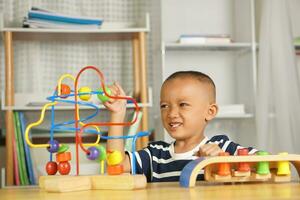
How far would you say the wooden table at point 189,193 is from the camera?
0.89 meters

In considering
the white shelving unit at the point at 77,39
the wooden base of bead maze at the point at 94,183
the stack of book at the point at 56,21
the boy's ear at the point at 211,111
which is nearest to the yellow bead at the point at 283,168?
the wooden base of bead maze at the point at 94,183

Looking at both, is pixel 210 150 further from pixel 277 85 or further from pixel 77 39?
pixel 77 39

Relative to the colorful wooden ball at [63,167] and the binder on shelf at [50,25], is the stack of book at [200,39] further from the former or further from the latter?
the colorful wooden ball at [63,167]

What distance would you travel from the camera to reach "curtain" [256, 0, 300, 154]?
2.78 metres

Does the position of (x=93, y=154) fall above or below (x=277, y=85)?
below

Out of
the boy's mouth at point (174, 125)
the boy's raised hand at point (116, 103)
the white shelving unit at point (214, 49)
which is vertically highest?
the white shelving unit at point (214, 49)

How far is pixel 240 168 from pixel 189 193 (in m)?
0.17

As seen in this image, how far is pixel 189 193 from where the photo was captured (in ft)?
3.13

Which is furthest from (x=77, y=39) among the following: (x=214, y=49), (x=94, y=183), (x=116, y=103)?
(x=94, y=183)

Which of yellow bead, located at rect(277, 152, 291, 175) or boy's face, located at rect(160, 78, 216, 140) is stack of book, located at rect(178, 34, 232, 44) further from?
yellow bead, located at rect(277, 152, 291, 175)

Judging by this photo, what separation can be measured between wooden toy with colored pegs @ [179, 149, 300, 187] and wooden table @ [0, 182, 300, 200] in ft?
0.05

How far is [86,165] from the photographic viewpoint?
289cm

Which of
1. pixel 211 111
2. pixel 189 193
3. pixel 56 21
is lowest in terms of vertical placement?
pixel 189 193

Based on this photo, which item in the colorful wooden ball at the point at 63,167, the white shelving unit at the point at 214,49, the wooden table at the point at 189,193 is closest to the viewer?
the wooden table at the point at 189,193
